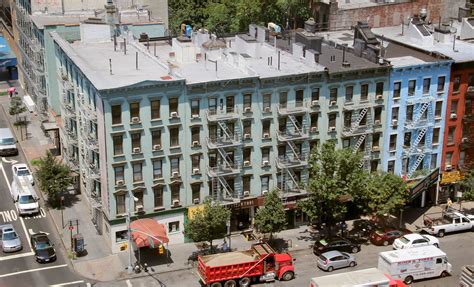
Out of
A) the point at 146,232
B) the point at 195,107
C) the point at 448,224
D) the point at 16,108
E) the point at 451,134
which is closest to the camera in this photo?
the point at 146,232

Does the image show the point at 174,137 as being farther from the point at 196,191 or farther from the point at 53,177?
the point at 53,177

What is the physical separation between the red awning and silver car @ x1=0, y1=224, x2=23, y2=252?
40.1ft

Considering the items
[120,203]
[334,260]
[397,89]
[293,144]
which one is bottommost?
[334,260]

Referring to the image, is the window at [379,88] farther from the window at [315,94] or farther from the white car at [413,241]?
the white car at [413,241]

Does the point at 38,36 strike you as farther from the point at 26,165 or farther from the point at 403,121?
the point at 403,121

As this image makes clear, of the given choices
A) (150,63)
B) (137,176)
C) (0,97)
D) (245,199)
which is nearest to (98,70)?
(150,63)

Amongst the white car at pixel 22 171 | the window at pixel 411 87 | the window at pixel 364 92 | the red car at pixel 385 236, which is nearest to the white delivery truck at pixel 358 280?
the red car at pixel 385 236

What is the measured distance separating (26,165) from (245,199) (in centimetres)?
3337

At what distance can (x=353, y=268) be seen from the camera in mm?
76188

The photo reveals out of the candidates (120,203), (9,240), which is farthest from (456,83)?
(9,240)

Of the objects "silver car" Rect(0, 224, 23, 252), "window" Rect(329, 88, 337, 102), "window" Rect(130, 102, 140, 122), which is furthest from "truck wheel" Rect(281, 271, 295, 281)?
"silver car" Rect(0, 224, 23, 252)

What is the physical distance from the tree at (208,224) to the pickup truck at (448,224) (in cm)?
2309

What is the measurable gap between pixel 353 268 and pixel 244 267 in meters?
12.3

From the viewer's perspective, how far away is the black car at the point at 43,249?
75.8m
